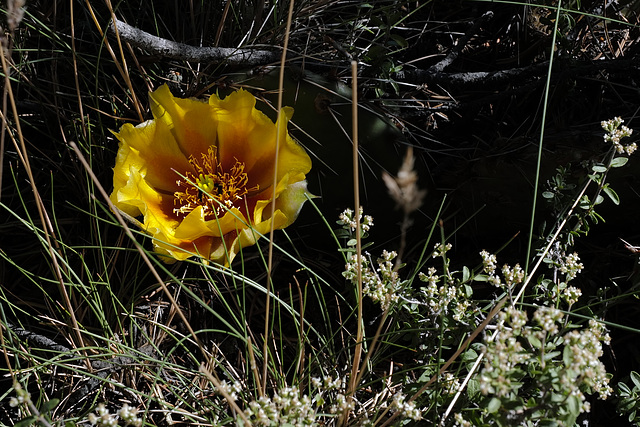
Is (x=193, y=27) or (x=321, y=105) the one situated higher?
(x=193, y=27)

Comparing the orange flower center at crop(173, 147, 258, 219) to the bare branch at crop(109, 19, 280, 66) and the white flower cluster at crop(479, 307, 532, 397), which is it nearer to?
the bare branch at crop(109, 19, 280, 66)

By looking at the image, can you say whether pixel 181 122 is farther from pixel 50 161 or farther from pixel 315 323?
pixel 315 323

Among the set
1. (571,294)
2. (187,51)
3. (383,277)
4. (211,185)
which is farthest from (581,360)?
(187,51)

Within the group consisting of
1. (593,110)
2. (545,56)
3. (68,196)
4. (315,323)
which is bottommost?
(315,323)

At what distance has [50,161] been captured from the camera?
1.34 meters

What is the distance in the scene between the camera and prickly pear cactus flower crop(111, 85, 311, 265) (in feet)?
3.59

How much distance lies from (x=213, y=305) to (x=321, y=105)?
1.65 ft

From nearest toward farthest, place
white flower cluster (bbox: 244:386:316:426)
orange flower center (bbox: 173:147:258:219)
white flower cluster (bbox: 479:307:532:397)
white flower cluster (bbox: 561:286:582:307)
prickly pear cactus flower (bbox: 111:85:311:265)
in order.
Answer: white flower cluster (bbox: 479:307:532:397), white flower cluster (bbox: 244:386:316:426), white flower cluster (bbox: 561:286:582:307), prickly pear cactus flower (bbox: 111:85:311:265), orange flower center (bbox: 173:147:258:219)

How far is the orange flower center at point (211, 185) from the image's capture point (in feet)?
4.00

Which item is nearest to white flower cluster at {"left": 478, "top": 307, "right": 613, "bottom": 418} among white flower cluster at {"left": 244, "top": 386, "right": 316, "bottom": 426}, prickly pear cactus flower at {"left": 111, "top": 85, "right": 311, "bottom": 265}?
white flower cluster at {"left": 244, "top": 386, "right": 316, "bottom": 426}

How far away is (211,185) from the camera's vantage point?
47.9 inches

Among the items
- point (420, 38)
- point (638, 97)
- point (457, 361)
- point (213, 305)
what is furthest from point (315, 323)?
point (638, 97)

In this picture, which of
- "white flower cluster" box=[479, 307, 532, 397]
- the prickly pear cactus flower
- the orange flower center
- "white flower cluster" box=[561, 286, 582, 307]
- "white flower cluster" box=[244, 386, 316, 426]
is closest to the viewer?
"white flower cluster" box=[479, 307, 532, 397]

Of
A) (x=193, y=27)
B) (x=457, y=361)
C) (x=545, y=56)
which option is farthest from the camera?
(x=545, y=56)
